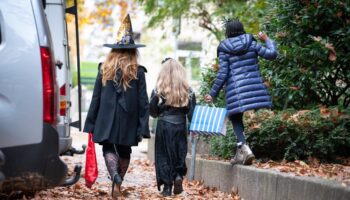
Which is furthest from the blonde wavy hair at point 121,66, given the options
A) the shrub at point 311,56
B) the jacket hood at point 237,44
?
the shrub at point 311,56

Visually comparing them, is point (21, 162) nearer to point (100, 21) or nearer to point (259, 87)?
point (259, 87)

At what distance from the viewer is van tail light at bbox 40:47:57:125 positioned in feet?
17.4

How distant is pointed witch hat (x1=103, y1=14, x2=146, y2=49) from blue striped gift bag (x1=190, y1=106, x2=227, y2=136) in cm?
109

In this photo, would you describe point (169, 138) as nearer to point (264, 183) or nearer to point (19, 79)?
point (264, 183)

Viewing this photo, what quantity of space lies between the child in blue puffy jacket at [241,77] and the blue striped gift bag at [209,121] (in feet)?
0.45

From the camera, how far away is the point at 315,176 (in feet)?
21.3

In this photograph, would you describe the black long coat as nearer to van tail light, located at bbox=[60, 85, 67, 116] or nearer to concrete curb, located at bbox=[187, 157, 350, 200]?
van tail light, located at bbox=[60, 85, 67, 116]

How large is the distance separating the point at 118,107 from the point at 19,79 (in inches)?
110

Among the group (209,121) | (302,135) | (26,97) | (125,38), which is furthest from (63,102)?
(26,97)

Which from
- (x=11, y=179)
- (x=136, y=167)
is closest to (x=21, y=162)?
(x=11, y=179)

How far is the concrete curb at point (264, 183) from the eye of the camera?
5883mm

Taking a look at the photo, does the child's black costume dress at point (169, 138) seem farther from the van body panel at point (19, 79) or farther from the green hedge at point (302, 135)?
the van body panel at point (19, 79)

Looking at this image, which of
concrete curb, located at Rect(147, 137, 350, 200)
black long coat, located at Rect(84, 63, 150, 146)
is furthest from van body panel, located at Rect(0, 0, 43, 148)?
black long coat, located at Rect(84, 63, 150, 146)

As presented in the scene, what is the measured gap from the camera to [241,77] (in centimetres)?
787
